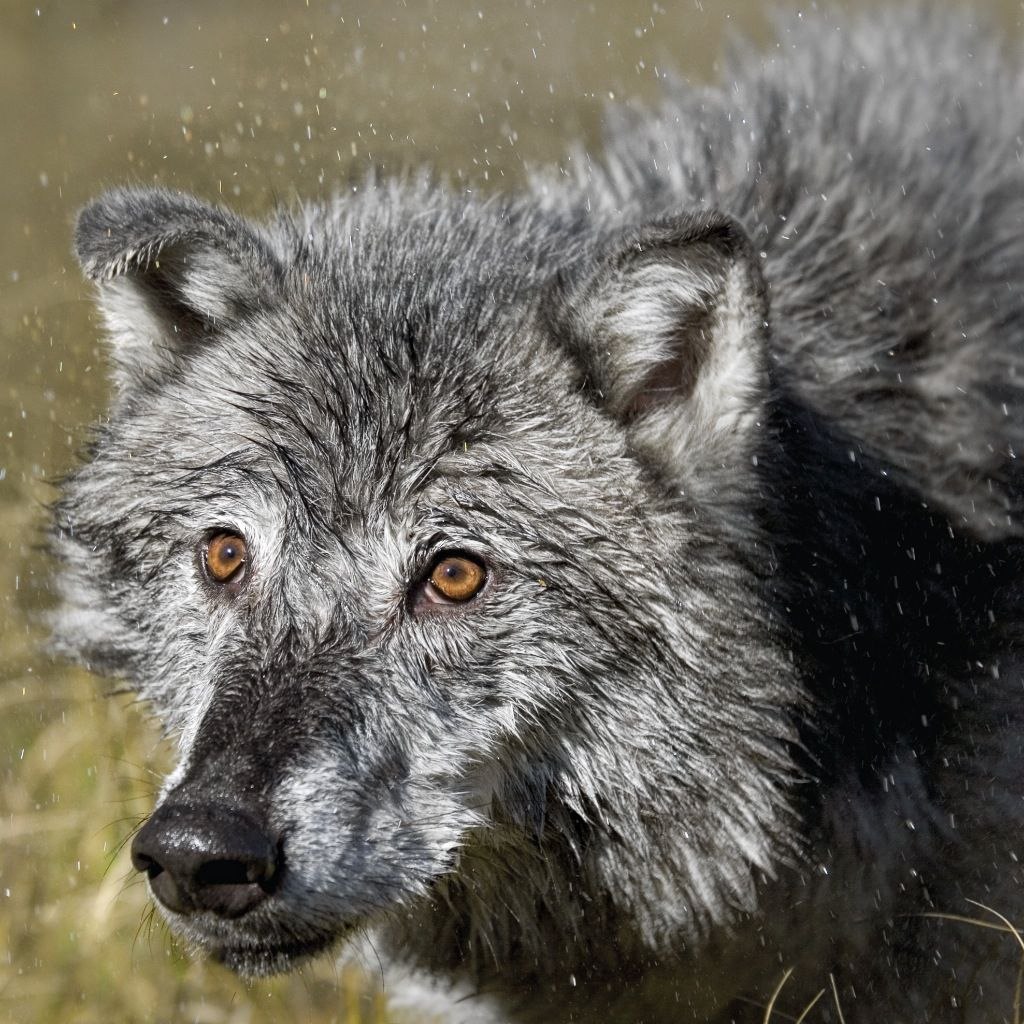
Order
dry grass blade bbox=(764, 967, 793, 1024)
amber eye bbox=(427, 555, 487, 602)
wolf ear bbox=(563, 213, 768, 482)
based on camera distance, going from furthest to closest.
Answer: dry grass blade bbox=(764, 967, 793, 1024) < amber eye bbox=(427, 555, 487, 602) < wolf ear bbox=(563, 213, 768, 482)

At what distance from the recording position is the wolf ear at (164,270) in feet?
12.0

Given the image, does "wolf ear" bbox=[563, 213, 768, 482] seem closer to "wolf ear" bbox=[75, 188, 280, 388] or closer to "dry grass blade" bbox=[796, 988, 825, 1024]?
"wolf ear" bbox=[75, 188, 280, 388]

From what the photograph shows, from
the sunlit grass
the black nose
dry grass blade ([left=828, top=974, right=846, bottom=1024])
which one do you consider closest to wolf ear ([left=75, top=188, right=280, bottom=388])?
the sunlit grass

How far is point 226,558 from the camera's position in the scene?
359 centimetres

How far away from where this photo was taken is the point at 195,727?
3.29 metres

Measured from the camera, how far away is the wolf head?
129 inches

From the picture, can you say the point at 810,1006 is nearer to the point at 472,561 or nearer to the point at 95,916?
the point at 472,561

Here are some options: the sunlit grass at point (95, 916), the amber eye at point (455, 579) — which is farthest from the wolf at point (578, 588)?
the sunlit grass at point (95, 916)

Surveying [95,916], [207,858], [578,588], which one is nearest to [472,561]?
[578,588]

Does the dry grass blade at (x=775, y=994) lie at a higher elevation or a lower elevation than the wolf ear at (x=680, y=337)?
lower

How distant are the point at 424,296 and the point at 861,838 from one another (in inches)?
70.0

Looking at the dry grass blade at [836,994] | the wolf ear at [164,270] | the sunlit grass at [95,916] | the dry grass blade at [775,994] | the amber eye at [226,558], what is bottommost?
the dry grass blade at [836,994]

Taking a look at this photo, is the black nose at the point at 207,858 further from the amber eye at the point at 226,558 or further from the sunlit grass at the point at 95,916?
the sunlit grass at the point at 95,916

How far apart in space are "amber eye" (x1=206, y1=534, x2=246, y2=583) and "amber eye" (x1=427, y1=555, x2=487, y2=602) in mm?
485
